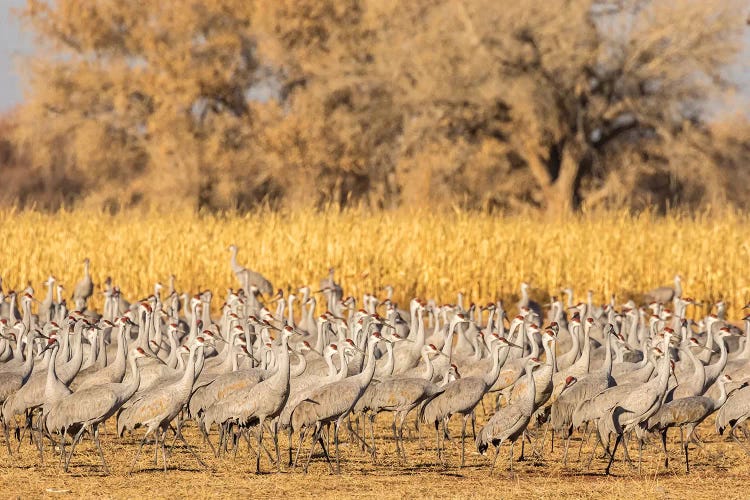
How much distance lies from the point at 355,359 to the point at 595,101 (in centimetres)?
2436

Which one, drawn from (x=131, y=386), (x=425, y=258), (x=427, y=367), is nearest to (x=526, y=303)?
(x=425, y=258)

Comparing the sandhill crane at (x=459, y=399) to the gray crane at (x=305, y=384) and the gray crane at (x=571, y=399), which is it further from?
the gray crane at (x=305, y=384)

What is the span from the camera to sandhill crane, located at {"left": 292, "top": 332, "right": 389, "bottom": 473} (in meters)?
11.1

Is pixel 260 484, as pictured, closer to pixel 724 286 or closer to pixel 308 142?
pixel 724 286

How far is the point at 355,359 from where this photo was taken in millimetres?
13344

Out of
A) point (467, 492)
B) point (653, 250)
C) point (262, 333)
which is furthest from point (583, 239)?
point (467, 492)

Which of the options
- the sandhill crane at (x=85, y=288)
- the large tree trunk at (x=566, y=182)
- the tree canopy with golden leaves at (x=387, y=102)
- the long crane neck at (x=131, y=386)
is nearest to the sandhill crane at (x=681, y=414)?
the long crane neck at (x=131, y=386)

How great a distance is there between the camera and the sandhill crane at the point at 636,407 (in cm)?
1113

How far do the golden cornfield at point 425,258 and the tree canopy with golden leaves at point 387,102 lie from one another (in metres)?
8.93

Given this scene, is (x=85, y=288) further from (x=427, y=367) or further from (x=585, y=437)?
(x=585, y=437)

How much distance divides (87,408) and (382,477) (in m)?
2.56

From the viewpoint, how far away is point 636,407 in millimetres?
11133

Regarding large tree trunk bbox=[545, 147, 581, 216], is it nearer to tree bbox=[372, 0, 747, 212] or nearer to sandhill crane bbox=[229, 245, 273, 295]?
tree bbox=[372, 0, 747, 212]

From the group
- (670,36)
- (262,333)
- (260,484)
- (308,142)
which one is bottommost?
(260,484)
